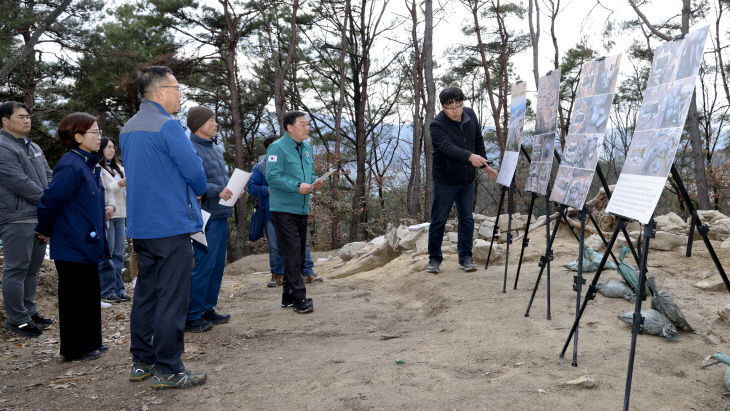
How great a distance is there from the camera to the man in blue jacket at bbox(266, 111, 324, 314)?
4.45 meters

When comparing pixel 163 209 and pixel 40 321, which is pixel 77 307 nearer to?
pixel 163 209

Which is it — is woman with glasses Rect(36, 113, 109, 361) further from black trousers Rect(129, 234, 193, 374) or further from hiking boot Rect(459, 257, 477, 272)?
hiking boot Rect(459, 257, 477, 272)

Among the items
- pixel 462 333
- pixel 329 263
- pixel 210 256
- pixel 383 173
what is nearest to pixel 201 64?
pixel 329 263

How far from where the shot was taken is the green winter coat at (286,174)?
175 inches

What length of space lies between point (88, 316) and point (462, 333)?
8.60 ft

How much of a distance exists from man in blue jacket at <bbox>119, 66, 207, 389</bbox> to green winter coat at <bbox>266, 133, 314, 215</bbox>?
1560 millimetres

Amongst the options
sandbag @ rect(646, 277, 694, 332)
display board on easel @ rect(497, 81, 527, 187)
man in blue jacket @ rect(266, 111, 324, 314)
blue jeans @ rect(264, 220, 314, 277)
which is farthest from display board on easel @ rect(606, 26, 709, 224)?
blue jeans @ rect(264, 220, 314, 277)

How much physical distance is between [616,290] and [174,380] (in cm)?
349

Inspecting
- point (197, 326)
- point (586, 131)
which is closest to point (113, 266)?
point (197, 326)

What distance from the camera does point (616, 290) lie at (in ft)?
13.8

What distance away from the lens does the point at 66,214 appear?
132 inches

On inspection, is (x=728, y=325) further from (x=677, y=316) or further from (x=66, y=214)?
(x=66, y=214)

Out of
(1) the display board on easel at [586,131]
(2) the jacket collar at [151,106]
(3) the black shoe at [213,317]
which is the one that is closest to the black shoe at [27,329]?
(3) the black shoe at [213,317]

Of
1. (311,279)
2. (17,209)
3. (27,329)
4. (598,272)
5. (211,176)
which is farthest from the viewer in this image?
(311,279)
